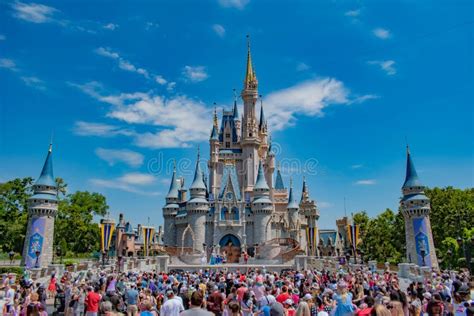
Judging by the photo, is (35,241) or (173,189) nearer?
(35,241)

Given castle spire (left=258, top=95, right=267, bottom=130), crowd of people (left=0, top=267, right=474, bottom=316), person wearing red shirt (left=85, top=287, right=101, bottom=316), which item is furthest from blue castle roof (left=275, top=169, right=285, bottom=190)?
person wearing red shirt (left=85, top=287, right=101, bottom=316)

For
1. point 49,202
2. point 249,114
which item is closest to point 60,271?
point 49,202

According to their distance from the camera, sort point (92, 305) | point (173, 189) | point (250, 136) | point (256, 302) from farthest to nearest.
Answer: point (250, 136), point (173, 189), point (256, 302), point (92, 305)

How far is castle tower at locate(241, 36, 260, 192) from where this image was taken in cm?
6788

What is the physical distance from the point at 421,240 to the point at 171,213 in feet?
130

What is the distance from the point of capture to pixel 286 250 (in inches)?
2082

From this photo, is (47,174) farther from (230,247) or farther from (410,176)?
(410,176)

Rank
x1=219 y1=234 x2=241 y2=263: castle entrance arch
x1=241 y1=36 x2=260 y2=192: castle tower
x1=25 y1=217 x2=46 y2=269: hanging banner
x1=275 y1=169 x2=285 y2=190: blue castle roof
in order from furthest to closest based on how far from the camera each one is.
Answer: x1=275 y1=169 x2=285 y2=190: blue castle roof < x1=241 y1=36 x2=260 y2=192: castle tower < x1=219 y1=234 x2=241 y2=263: castle entrance arch < x1=25 y1=217 x2=46 y2=269: hanging banner

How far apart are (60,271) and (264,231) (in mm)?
32004

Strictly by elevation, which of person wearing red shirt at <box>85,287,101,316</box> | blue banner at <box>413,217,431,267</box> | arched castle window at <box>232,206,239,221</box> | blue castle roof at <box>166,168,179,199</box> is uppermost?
blue castle roof at <box>166,168,179,199</box>

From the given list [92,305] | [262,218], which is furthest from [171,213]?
[92,305]

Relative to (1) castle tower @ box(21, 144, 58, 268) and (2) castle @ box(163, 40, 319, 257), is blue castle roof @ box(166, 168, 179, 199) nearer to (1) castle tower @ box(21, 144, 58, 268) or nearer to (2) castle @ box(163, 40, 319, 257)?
(2) castle @ box(163, 40, 319, 257)

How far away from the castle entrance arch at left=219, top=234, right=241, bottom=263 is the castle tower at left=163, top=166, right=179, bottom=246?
32.9 feet

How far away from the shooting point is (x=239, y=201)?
2314 inches
